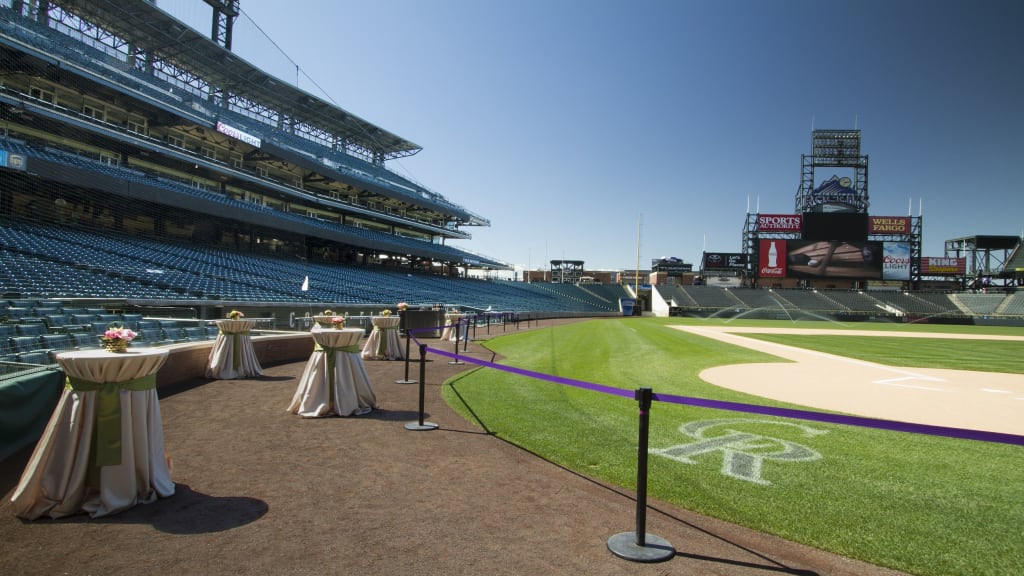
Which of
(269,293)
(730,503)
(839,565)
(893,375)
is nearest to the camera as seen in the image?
(839,565)

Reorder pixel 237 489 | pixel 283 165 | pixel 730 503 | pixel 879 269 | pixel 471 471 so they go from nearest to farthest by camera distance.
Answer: pixel 730 503 → pixel 237 489 → pixel 471 471 → pixel 283 165 → pixel 879 269

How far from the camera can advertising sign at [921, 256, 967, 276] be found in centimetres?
7181

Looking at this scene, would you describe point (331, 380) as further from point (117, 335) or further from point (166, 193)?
point (166, 193)

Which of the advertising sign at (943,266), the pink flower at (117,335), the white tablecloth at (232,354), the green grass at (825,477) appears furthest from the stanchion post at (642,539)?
the advertising sign at (943,266)

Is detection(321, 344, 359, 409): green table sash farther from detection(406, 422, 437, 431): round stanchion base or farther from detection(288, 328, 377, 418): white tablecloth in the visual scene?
detection(406, 422, 437, 431): round stanchion base

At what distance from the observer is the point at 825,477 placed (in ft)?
17.1

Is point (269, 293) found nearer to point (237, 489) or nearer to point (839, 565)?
point (237, 489)

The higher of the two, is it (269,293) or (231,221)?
(231,221)

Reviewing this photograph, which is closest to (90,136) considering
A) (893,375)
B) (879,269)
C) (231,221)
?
(231,221)

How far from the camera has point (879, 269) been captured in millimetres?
66375

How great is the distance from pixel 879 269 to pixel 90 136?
8457 cm

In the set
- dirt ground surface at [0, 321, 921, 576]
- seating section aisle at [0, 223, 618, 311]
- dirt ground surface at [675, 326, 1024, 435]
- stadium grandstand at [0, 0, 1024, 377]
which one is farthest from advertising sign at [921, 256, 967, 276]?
dirt ground surface at [0, 321, 921, 576]

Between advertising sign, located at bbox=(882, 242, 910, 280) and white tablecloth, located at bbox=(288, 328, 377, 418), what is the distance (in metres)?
78.8

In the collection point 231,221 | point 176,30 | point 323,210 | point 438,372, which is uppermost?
point 176,30
